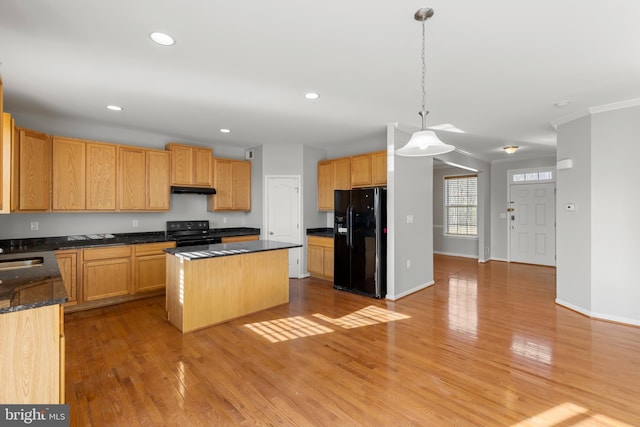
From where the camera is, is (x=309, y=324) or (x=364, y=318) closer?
(x=309, y=324)

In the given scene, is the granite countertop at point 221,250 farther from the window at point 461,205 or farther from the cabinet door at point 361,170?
the window at point 461,205

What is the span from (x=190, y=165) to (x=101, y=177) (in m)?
1.25

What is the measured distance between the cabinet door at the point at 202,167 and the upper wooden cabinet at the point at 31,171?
185 cm

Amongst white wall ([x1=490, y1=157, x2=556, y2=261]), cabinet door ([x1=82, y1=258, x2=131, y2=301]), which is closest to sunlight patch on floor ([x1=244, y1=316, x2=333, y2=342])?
cabinet door ([x1=82, y1=258, x2=131, y2=301])

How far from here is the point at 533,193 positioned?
6988 mm

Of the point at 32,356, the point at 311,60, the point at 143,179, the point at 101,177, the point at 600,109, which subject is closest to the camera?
the point at 32,356

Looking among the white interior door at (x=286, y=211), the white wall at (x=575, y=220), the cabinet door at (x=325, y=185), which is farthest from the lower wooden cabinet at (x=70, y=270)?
the white wall at (x=575, y=220)

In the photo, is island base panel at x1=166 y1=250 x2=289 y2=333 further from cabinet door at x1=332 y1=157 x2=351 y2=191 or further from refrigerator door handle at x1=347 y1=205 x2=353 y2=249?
cabinet door at x1=332 y1=157 x2=351 y2=191

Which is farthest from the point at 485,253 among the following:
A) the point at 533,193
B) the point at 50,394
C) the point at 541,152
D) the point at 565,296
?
the point at 50,394

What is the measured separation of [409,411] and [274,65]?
2.79m

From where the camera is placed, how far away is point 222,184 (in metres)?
5.52

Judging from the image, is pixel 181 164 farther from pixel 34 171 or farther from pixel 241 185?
pixel 34 171

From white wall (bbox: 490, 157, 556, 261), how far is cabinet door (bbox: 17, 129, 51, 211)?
8.67 m

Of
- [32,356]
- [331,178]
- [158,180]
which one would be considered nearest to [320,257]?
[331,178]
